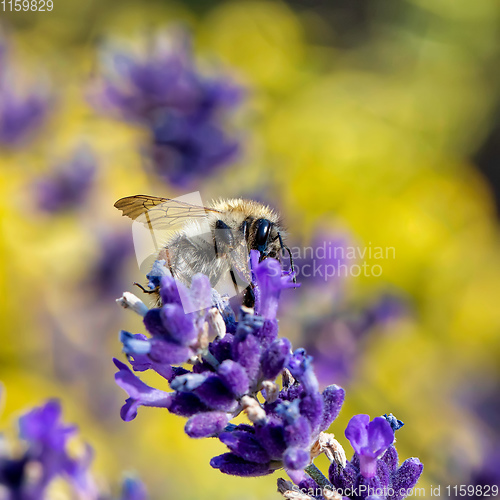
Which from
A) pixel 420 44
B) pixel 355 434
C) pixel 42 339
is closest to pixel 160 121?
pixel 42 339

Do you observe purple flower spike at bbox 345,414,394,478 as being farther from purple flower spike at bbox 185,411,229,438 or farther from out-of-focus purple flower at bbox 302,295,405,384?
out-of-focus purple flower at bbox 302,295,405,384

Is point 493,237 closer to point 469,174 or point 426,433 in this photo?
point 469,174

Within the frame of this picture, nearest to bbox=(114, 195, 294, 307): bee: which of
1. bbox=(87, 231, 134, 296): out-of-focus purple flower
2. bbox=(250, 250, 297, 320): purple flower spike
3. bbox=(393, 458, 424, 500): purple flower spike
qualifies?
bbox=(250, 250, 297, 320): purple flower spike

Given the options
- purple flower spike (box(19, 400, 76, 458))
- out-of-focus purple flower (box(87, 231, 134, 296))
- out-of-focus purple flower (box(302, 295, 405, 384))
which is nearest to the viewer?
purple flower spike (box(19, 400, 76, 458))

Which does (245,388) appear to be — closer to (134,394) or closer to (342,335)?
(134,394)

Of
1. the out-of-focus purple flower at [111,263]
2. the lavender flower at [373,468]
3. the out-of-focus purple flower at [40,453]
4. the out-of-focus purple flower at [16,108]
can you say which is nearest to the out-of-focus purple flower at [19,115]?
the out-of-focus purple flower at [16,108]

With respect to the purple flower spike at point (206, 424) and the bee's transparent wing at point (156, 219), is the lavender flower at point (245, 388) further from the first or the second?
the bee's transparent wing at point (156, 219)

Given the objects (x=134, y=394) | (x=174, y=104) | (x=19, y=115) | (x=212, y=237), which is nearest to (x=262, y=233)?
(x=212, y=237)
